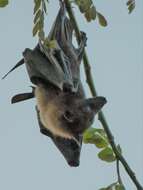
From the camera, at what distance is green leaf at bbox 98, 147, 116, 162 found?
3688mm

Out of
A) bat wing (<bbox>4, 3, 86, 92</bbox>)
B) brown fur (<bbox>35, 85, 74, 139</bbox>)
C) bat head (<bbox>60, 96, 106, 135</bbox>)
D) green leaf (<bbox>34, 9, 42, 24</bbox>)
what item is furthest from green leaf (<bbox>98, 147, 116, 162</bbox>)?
green leaf (<bbox>34, 9, 42, 24</bbox>)

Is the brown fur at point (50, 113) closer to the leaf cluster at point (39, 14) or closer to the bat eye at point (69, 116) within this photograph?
the bat eye at point (69, 116)

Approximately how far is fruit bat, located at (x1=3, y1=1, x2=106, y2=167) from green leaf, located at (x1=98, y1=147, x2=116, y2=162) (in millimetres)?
297

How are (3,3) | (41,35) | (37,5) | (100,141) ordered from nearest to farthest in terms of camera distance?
(41,35), (37,5), (3,3), (100,141)

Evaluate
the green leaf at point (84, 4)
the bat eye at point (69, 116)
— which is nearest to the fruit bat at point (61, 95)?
the bat eye at point (69, 116)

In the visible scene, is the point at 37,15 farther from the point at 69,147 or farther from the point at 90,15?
the point at 69,147

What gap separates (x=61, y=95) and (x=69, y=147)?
39cm

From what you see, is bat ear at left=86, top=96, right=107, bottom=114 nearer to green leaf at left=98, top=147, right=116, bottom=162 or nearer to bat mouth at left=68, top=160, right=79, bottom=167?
bat mouth at left=68, top=160, right=79, bottom=167

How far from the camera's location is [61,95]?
3475 mm

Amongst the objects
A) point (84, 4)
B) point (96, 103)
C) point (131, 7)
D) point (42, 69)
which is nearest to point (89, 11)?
point (84, 4)

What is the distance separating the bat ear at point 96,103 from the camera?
2.91m

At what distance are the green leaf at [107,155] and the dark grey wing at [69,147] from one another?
0.29 metres

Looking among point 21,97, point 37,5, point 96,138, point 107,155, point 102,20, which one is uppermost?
point 37,5

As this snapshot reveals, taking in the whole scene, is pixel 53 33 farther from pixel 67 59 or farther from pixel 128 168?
pixel 128 168
